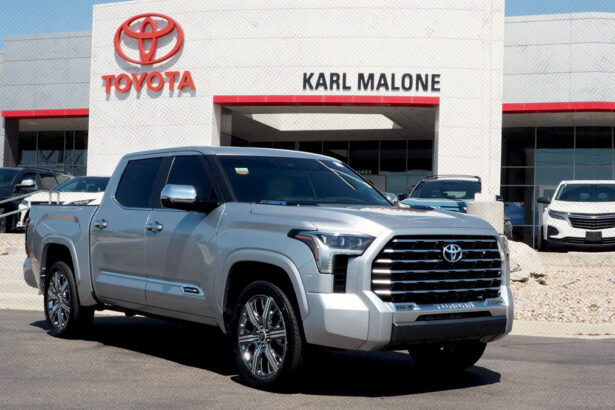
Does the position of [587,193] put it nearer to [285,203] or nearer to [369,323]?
[285,203]

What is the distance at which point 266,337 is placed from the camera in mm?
6051

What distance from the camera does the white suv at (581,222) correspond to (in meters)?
19.5

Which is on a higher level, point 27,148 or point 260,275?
point 27,148

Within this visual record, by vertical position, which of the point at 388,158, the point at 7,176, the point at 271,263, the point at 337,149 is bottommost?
the point at 271,263

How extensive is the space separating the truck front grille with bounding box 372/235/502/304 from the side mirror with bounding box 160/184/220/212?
1676 millimetres

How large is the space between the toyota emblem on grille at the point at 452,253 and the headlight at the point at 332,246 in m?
0.63

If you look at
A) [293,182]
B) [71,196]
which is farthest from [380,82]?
[293,182]

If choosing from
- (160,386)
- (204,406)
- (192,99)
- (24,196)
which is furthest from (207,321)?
(192,99)

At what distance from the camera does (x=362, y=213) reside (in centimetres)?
594

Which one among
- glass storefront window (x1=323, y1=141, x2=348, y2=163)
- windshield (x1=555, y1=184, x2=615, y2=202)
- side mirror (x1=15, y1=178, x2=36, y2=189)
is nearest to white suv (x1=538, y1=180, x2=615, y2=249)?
windshield (x1=555, y1=184, x2=615, y2=202)

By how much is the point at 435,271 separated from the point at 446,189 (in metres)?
13.7

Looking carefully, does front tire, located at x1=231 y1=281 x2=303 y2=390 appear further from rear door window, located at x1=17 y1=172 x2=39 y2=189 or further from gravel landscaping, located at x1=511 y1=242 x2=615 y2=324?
rear door window, located at x1=17 y1=172 x2=39 y2=189

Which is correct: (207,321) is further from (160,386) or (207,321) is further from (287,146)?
(287,146)

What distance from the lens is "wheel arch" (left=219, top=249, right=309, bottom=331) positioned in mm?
5715
